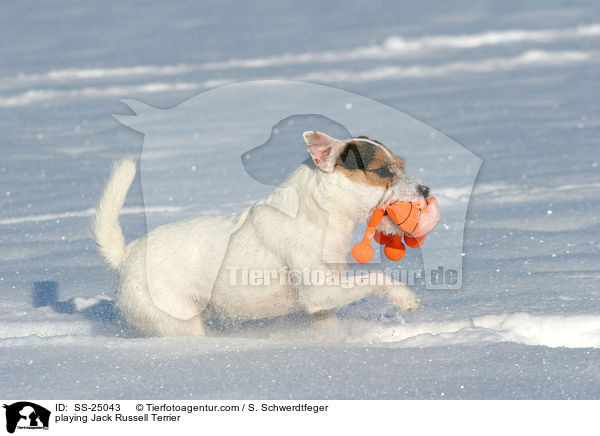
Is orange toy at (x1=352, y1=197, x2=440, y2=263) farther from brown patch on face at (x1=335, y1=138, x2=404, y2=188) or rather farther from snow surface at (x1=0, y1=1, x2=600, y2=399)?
snow surface at (x1=0, y1=1, x2=600, y2=399)

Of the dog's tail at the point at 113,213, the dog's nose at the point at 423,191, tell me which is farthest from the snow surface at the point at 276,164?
the dog's nose at the point at 423,191

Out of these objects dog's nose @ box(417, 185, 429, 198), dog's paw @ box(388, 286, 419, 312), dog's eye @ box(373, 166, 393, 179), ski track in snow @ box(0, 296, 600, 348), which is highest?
dog's eye @ box(373, 166, 393, 179)

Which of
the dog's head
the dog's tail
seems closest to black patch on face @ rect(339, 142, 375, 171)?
the dog's head

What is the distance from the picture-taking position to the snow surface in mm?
3074

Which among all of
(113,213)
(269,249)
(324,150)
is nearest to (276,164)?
(113,213)

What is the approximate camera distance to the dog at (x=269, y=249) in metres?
3.43

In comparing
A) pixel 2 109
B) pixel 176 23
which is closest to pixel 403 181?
pixel 2 109

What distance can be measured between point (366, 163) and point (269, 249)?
63 centimetres

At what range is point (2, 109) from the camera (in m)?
10.3

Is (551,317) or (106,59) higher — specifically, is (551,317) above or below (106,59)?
below

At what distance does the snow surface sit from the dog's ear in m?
0.80
